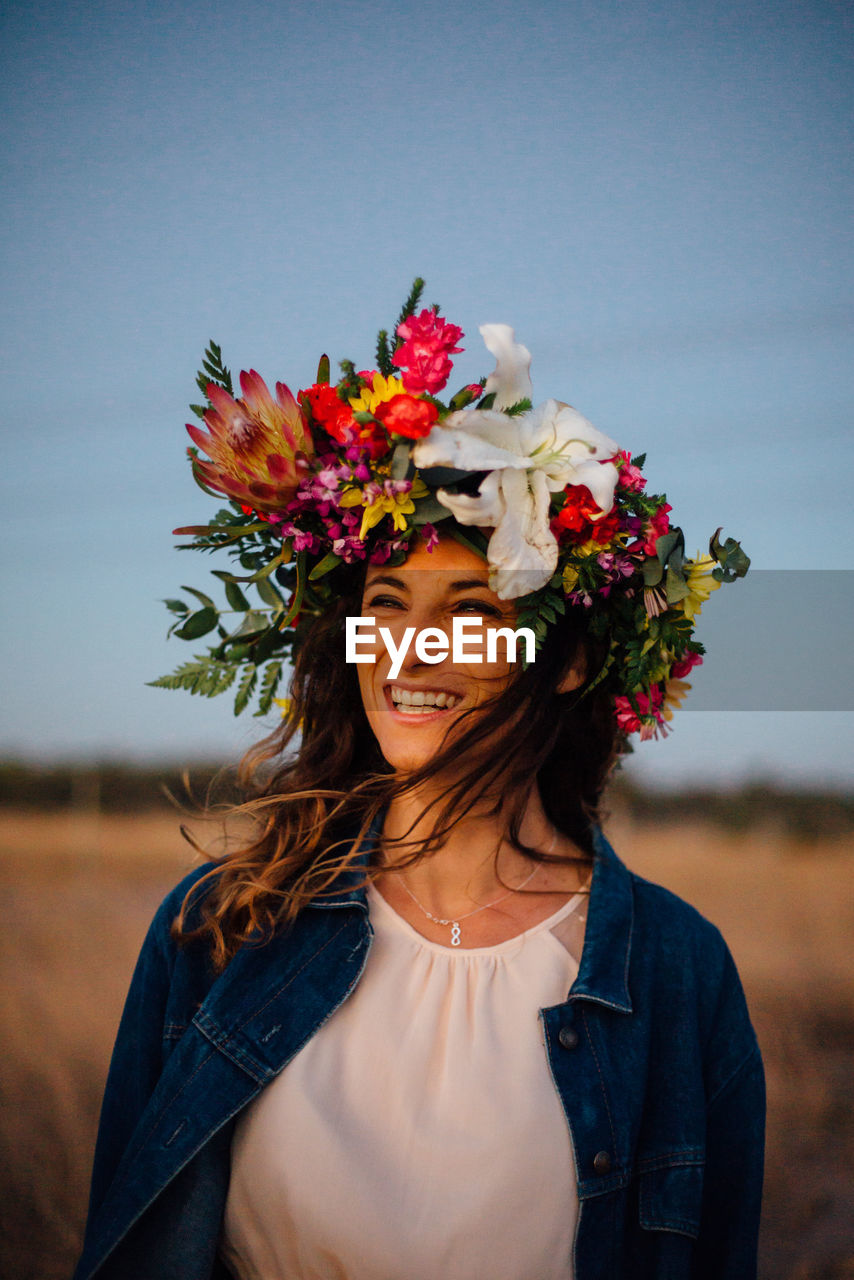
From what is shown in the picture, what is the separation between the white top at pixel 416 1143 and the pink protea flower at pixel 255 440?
1.01 metres

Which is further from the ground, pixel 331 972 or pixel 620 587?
pixel 620 587

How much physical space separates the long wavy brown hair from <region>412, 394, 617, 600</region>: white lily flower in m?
0.26

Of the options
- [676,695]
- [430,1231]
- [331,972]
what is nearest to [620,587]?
[676,695]

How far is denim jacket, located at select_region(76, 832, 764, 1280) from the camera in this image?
1.68 m

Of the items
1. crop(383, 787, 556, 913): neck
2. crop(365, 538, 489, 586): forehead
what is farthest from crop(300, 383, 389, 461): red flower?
crop(383, 787, 556, 913): neck

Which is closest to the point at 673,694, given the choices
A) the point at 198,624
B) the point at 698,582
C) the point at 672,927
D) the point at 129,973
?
the point at 698,582

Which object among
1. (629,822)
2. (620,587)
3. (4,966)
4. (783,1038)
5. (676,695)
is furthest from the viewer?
(629,822)

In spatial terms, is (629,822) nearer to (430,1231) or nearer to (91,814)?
(91,814)

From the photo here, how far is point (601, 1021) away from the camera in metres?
1.80

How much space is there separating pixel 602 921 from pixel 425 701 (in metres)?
0.59

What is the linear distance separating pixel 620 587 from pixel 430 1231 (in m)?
1.27

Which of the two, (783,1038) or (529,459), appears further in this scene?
(783,1038)

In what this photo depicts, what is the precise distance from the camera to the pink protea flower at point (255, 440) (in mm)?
1844

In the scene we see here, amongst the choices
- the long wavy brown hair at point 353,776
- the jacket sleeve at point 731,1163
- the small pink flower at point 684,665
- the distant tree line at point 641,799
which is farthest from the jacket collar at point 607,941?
the distant tree line at point 641,799
